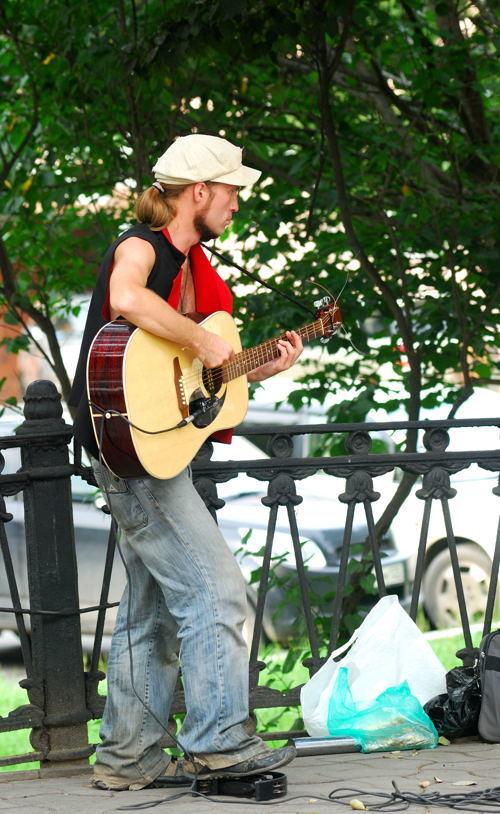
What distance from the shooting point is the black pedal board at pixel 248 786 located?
149 inches

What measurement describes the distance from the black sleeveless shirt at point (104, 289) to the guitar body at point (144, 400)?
10 centimetres

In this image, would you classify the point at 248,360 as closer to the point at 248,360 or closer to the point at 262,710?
the point at 248,360

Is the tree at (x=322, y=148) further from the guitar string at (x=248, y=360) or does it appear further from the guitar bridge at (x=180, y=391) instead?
the guitar bridge at (x=180, y=391)

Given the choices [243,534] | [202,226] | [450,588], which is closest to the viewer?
[202,226]

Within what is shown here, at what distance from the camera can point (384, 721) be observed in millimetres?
4426

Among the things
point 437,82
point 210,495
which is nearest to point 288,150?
point 437,82

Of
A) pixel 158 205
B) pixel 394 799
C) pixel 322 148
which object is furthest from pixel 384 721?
pixel 322 148

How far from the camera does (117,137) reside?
738cm

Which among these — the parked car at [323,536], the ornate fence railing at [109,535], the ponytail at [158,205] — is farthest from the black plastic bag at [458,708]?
the parked car at [323,536]

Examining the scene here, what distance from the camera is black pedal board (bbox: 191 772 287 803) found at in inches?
149

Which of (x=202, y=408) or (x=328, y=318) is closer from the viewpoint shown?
(x=202, y=408)

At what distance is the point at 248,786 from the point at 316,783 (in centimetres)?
32

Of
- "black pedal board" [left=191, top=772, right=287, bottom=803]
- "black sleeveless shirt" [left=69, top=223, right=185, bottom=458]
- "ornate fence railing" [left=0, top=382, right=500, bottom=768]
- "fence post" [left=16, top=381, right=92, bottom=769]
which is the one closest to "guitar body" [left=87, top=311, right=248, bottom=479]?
"black sleeveless shirt" [left=69, top=223, right=185, bottom=458]

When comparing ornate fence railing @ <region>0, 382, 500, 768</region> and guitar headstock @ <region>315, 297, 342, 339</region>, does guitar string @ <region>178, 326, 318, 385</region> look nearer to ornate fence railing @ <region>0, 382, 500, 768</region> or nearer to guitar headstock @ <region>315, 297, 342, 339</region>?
guitar headstock @ <region>315, 297, 342, 339</region>
